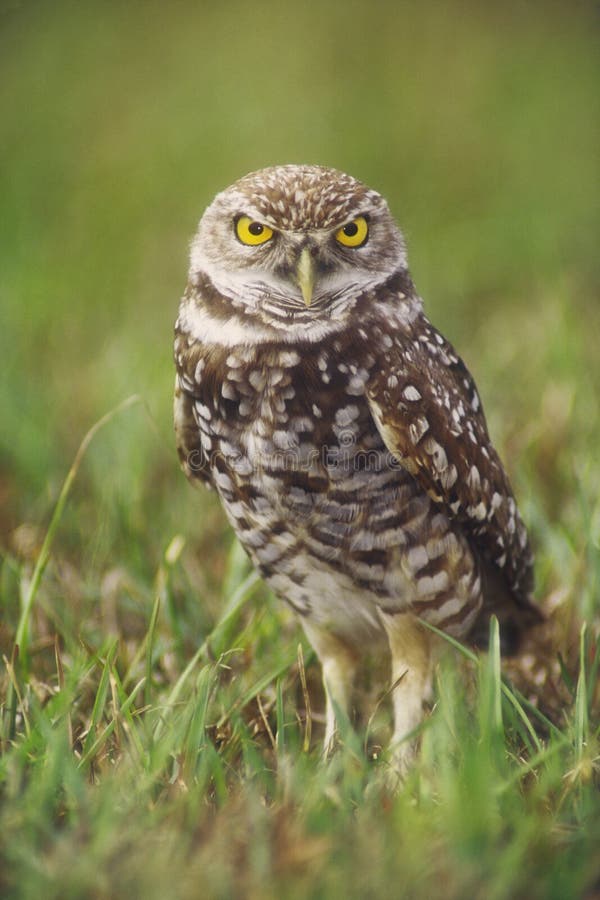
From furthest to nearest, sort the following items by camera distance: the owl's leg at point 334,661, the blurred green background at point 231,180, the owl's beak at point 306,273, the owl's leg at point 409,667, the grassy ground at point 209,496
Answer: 1. the blurred green background at point 231,180
2. the owl's leg at point 334,661
3. the owl's leg at point 409,667
4. the owl's beak at point 306,273
5. the grassy ground at point 209,496

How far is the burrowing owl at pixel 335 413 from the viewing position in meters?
2.31

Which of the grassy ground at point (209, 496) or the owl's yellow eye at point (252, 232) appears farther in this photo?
the owl's yellow eye at point (252, 232)

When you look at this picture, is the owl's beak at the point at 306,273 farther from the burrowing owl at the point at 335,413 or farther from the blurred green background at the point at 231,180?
the blurred green background at the point at 231,180

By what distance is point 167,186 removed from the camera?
7398 millimetres

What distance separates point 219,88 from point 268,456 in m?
7.37

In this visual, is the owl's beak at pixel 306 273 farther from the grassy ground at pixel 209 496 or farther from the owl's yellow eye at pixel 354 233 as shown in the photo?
the grassy ground at pixel 209 496

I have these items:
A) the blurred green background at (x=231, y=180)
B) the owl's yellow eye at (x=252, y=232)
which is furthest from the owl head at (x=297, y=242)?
the blurred green background at (x=231, y=180)

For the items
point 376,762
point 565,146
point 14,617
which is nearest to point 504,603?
point 376,762

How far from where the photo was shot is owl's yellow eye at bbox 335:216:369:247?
7.63ft

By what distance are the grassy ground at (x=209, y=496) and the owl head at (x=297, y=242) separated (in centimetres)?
52

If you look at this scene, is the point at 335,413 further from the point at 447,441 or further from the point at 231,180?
the point at 231,180

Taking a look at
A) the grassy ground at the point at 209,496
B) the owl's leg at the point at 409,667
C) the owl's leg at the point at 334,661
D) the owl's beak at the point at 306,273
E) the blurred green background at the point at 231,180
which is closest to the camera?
the grassy ground at the point at 209,496

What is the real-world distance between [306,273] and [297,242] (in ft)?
0.25

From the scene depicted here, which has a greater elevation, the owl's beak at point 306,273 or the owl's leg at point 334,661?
the owl's beak at point 306,273
